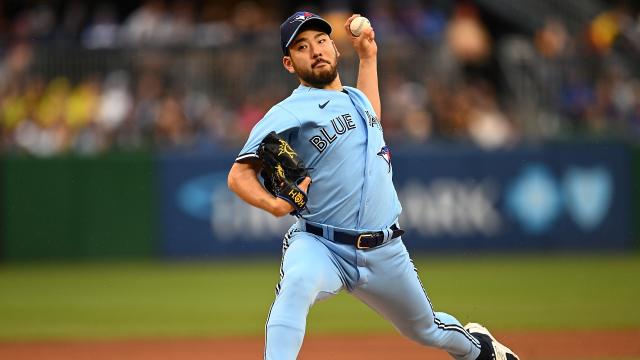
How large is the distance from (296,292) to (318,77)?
118cm

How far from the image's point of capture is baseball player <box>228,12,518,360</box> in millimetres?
5500

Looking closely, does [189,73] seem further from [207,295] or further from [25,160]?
[207,295]

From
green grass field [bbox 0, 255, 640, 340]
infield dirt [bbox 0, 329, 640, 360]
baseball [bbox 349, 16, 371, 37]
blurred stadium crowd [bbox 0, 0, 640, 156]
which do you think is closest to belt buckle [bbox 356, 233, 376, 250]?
baseball [bbox 349, 16, 371, 37]

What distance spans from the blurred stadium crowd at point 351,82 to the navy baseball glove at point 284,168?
35.3 ft

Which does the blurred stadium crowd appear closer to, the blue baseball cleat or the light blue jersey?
the blue baseball cleat

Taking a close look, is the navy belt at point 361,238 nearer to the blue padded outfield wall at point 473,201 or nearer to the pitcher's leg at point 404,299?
the pitcher's leg at point 404,299

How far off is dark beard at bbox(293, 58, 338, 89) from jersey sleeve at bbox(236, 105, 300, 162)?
28 centimetres

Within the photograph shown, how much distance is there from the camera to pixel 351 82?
16328 millimetres

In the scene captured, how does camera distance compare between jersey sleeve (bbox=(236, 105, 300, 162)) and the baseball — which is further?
the baseball

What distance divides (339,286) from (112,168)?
11066mm

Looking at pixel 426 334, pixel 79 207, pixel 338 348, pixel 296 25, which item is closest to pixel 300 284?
pixel 426 334

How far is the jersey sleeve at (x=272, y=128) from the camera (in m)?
5.59

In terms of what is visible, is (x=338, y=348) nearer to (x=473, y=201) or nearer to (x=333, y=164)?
(x=333, y=164)

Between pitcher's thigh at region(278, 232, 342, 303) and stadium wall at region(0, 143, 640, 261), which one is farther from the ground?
pitcher's thigh at region(278, 232, 342, 303)
